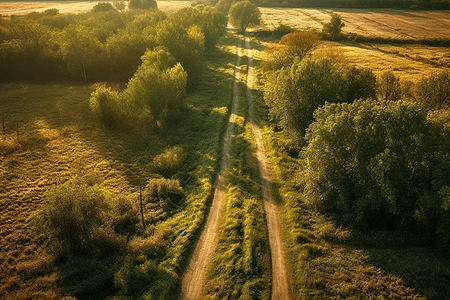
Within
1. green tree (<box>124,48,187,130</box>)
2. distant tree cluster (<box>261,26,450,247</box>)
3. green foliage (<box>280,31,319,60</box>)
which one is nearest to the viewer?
distant tree cluster (<box>261,26,450,247</box>)

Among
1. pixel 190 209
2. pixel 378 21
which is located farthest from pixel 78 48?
pixel 378 21

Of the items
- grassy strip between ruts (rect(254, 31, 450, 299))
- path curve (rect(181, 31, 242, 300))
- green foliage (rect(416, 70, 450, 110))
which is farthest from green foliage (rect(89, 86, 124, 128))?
green foliage (rect(416, 70, 450, 110))

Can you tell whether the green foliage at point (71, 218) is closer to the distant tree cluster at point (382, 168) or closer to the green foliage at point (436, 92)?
the distant tree cluster at point (382, 168)

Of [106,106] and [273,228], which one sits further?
[106,106]

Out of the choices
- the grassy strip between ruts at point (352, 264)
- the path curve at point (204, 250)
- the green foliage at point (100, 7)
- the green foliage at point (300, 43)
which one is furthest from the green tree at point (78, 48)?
the green foliage at point (100, 7)

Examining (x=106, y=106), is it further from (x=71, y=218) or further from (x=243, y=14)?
(x=243, y=14)

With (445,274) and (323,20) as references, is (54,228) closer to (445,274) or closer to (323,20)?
(445,274)

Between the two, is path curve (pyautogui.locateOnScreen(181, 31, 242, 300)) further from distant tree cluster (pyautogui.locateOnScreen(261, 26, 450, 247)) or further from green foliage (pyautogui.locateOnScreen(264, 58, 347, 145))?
green foliage (pyautogui.locateOnScreen(264, 58, 347, 145))
